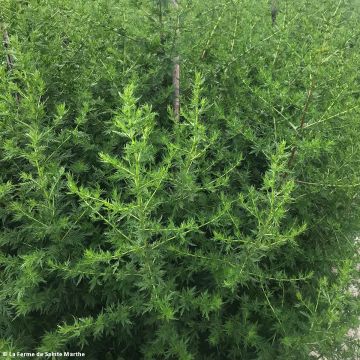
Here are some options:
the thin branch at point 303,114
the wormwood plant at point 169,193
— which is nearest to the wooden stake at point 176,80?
the wormwood plant at point 169,193

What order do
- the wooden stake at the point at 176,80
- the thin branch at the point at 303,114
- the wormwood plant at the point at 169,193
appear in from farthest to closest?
the wooden stake at the point at 176,80 < the thin branch at the point at 303,114 < the wormwood plant at the point at 169,193

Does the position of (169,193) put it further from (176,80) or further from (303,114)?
(303,114)

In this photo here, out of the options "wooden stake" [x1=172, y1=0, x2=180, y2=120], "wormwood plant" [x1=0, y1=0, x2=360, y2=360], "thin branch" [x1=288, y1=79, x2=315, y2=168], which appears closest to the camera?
"wormwood plant" [x1=0, y1=0, x2=360, y2=360]

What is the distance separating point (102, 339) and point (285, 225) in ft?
4.01

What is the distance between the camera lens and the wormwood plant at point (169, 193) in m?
1.75

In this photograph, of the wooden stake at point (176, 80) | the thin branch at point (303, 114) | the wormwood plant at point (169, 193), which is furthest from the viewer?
the wooden stake at point (176, 80)

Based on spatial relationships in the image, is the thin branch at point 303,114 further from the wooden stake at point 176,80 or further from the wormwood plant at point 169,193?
the wooden stake at point 176,80

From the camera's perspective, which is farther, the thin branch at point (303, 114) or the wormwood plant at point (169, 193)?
the thin branch at point (303, 114)

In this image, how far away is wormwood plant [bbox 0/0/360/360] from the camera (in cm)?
175

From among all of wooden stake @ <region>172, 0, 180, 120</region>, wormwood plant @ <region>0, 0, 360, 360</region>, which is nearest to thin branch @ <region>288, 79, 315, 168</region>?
wormwood plant @ <region>0, 0, 360, 360</region>

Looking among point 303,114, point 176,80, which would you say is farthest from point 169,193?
point 303,114

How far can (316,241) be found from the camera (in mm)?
2398

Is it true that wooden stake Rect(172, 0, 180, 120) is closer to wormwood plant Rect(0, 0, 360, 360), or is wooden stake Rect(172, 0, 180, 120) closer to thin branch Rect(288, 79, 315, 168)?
wormwood plant Rect(0, 0, 360, 360)

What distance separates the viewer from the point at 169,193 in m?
2.04
